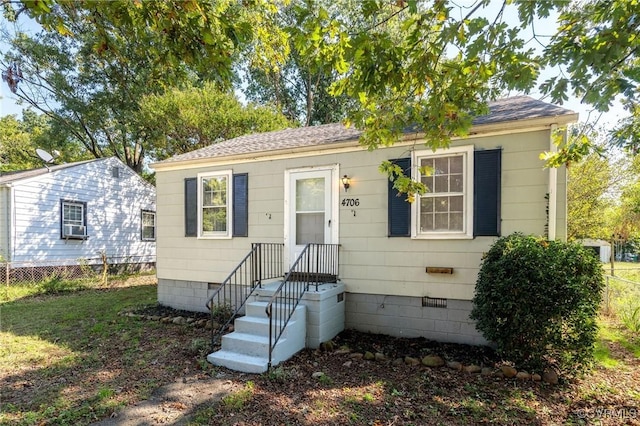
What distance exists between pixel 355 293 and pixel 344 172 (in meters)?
2.19

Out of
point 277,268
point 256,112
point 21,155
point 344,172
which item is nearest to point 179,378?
point 277,268

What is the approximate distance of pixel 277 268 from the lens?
6.68 metres

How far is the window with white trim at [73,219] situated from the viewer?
11617mm

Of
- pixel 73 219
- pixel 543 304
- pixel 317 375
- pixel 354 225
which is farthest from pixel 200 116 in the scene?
pixel 543 304

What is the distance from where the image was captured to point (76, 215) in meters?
12.1

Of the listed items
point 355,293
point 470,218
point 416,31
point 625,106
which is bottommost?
point 355,293

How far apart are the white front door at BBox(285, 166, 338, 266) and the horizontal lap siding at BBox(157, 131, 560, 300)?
0.17m

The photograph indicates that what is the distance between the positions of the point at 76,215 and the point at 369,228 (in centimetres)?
1145

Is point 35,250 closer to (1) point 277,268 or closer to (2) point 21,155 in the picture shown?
(1) point 277,268

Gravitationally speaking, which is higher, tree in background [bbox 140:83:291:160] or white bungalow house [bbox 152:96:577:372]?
tree in background [bbox 140:83:291:160]

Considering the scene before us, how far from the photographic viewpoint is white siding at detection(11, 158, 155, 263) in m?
10.6

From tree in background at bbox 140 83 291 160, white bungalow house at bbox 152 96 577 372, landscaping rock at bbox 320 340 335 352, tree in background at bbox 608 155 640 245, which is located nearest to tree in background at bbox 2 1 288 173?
tree in background at bbox 140 83 291 160

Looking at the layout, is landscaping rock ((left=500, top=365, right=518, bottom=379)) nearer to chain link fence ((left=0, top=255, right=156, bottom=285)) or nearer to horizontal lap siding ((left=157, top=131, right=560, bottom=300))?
horizontal lap siding ((left=157, top=131, right=560, bottom=300))

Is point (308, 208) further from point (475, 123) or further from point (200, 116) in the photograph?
point (200, 116)
